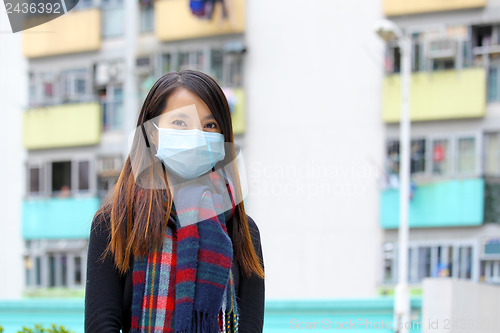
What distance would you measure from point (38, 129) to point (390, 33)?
8664 mm

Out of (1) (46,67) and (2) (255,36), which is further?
(1) (46,67)

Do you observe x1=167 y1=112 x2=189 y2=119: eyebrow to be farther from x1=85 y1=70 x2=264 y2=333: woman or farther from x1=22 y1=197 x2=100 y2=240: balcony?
x1=22 y1=197 x2=100 y2=240: balcony

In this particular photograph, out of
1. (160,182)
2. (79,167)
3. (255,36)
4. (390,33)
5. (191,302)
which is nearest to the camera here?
(191,302)

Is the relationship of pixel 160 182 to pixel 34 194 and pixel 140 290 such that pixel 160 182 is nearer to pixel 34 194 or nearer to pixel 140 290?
pixel 140 290

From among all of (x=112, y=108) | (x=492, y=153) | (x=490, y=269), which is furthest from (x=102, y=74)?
(x=490, y=269)

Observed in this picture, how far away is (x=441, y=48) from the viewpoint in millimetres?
13461

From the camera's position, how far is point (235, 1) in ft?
49.9

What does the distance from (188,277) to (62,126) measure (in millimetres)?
15450

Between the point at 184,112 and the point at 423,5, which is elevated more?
the point at 423,5

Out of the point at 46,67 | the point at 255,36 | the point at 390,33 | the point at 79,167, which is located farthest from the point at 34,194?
the point at 390,33

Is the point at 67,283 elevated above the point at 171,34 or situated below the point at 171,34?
below

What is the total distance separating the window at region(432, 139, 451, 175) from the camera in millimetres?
13664

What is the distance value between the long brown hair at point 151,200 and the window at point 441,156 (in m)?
12.2

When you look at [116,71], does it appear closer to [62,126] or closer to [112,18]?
[112,18]
